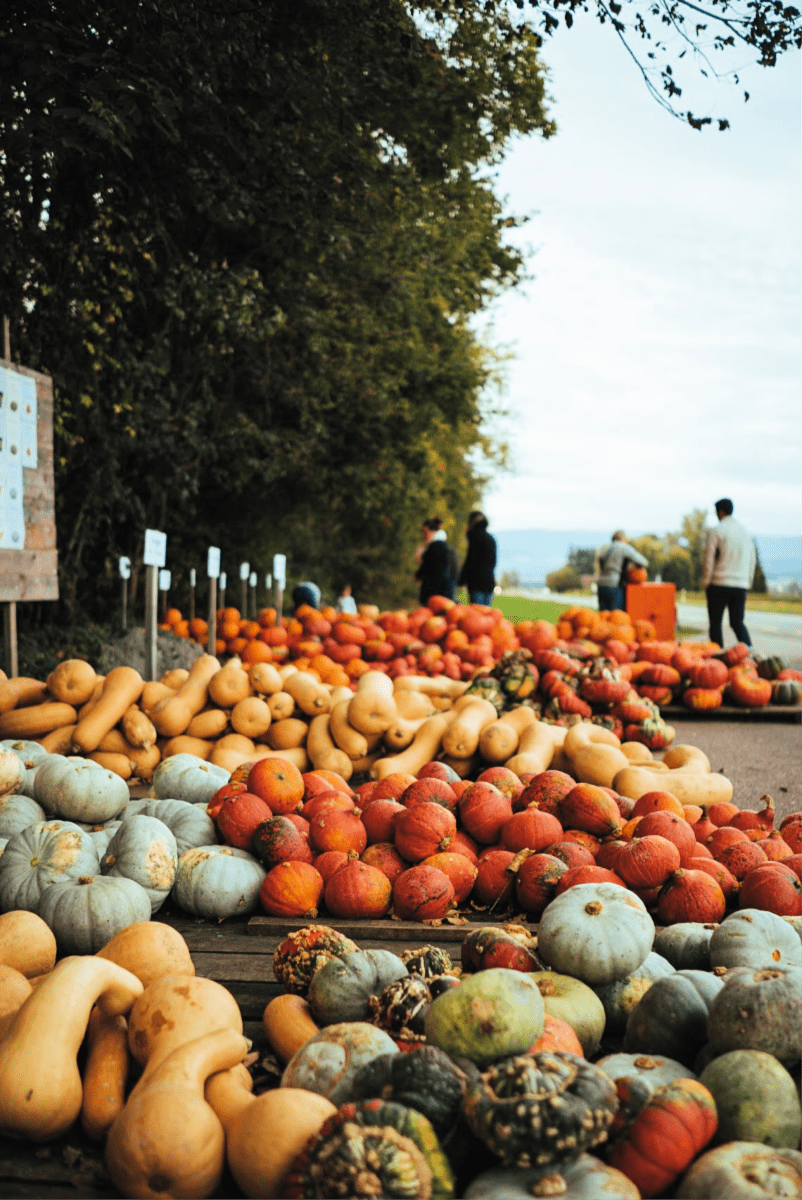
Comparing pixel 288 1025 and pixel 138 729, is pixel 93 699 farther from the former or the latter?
pixel 288 1025

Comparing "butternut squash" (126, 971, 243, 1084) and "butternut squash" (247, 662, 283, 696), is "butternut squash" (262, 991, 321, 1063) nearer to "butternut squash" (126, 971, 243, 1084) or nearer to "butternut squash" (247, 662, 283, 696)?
"butternut squash" (126, 971, 243, 1084)

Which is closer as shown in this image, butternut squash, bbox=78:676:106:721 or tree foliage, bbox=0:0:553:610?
tree foliage, bbox=0:0:553:610

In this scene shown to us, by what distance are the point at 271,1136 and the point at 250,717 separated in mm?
3724

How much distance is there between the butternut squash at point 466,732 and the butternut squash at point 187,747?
1.34m

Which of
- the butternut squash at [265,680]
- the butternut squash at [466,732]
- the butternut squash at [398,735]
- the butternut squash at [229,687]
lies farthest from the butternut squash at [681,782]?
the butternut squash at [229,687]

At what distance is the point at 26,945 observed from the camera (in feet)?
7.74

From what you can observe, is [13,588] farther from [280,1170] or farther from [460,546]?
[460,546]

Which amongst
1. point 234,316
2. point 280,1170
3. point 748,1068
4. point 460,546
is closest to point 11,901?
point 280,1170

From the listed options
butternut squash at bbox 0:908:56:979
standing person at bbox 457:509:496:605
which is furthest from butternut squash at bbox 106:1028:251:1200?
standing person at bbox 457:509:496:605

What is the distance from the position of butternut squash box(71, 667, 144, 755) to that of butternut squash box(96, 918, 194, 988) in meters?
2.60

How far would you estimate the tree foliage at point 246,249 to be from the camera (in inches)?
187

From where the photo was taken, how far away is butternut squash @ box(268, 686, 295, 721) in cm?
535

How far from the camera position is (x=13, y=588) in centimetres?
559

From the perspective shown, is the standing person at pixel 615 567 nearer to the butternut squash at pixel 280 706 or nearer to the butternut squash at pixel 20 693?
the butternut squash at pixel 280 706
